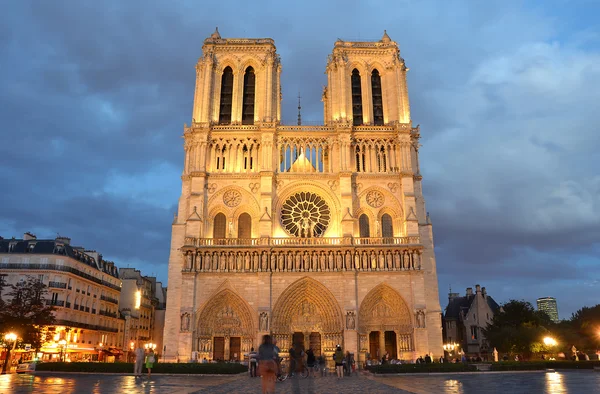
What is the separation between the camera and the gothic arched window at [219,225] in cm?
3806

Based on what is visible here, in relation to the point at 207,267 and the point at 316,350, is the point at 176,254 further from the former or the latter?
the point at 316,350

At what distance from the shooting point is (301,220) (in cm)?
3856

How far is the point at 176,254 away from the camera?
37.0 m

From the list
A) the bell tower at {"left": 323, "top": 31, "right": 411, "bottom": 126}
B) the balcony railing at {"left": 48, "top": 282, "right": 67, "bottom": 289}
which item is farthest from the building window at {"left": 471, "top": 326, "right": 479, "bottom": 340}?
the balcony railing at {"left": 48, "top": 282, "right": 67, "bottom": 289}

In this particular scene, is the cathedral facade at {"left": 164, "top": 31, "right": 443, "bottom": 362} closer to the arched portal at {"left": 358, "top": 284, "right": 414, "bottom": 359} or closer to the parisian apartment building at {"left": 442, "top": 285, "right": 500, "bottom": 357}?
the arched portal at {"left": 358, "top": 284, "right": 414, "bottom": 359}

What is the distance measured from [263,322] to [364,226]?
10469 mm

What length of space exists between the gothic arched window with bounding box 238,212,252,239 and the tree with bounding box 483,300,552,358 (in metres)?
21.4

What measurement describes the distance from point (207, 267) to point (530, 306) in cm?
3000

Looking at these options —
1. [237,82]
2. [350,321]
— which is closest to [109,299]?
[237,82]

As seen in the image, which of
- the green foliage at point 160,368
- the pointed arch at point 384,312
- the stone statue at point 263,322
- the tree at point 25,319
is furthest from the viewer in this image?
the pointed arch at point 384,312

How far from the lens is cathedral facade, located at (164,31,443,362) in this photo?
115 feet

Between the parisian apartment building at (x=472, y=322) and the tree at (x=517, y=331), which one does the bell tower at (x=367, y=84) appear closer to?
the tree at (x=517, y=331)

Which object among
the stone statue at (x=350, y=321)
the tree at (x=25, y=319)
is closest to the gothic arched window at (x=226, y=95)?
the stone statue at (x=350, y=321)

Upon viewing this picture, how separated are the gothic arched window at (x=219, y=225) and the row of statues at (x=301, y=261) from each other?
2437 mm
